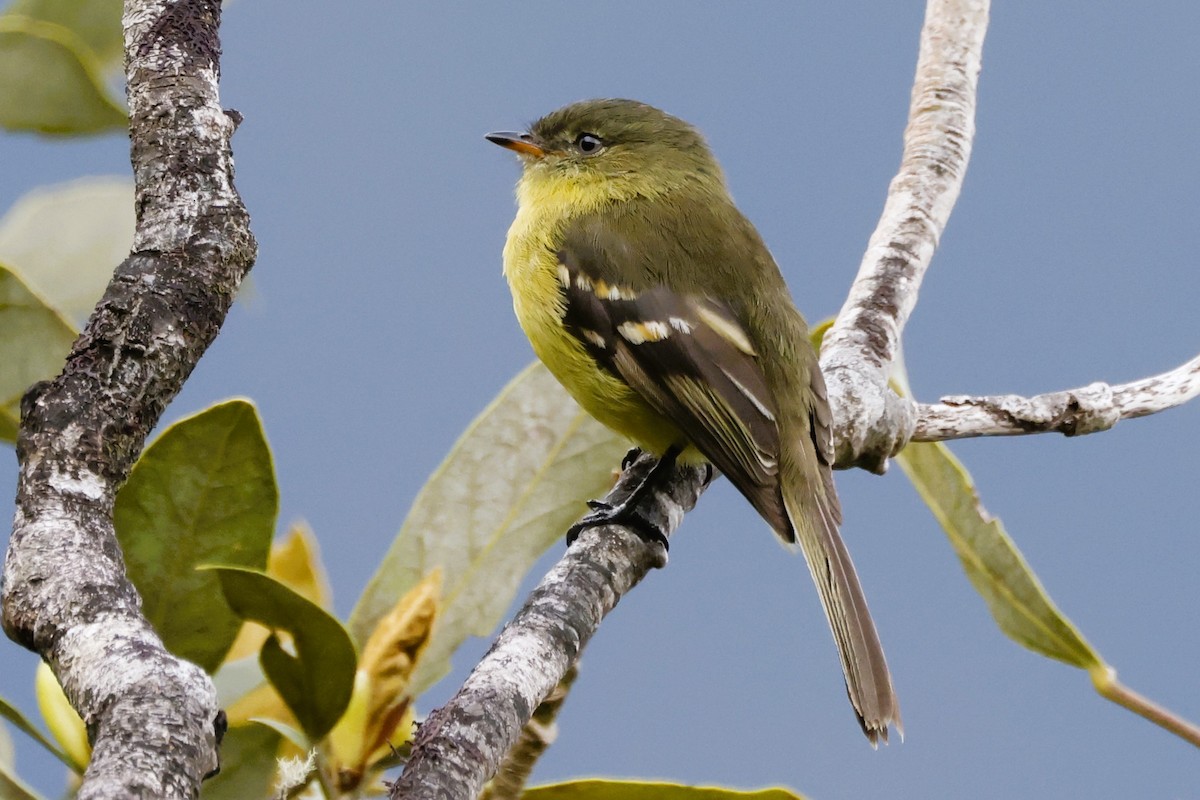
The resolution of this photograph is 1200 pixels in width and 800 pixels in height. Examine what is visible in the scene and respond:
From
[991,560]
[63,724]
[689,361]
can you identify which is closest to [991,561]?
[991,560]

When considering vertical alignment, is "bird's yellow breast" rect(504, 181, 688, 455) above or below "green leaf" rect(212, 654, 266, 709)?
above

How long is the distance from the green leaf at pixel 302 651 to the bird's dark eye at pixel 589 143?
236 cm

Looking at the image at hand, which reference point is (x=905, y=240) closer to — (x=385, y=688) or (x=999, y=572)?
(x=999, y=572)

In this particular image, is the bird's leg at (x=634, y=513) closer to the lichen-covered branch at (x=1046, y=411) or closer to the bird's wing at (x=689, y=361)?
the bird's wing at (x=689, y=361)

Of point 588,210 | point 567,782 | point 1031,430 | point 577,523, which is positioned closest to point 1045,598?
point 1031,430

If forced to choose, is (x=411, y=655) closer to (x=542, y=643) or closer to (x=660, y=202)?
(x=542, y=643)

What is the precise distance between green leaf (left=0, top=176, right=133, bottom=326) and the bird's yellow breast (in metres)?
0.99

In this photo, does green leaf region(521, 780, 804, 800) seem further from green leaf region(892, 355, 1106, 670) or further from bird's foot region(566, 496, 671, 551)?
green leaf region(892, 355, 1106, 670)

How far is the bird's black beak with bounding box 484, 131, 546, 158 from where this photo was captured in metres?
4.25

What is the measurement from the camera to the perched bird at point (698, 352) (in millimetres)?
3023

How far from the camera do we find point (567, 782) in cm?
232

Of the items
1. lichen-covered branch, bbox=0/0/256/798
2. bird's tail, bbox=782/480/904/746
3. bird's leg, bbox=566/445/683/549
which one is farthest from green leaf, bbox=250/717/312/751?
bird's tail, bbox=782/480/904/746

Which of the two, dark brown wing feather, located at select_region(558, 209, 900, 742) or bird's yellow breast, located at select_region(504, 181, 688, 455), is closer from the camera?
dark brown wing feather, located at select_region(558, 209, 900, 742)

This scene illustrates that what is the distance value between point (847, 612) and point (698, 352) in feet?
2.33
